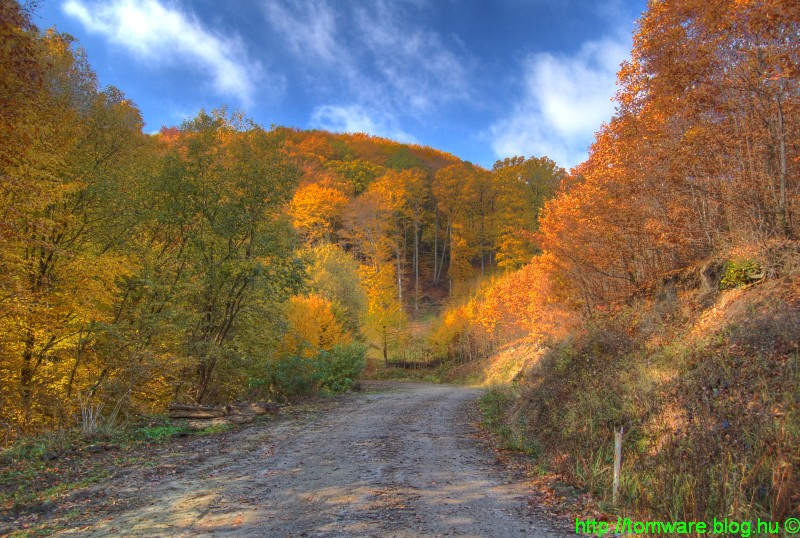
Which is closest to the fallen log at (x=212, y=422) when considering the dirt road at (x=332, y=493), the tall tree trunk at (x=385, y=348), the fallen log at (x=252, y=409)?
the fallen log at (x=252, y=409)

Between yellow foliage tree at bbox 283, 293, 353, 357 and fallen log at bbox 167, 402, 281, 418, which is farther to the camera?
yellow foliage tree at bbox 283, 293, 353, 357

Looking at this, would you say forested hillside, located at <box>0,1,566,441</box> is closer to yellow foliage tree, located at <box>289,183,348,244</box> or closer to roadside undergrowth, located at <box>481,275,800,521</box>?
roadside undergrowth, located at <box>481,275,800,521</box>

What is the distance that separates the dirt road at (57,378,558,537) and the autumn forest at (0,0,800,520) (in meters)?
1.35

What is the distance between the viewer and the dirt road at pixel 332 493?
15.4 ft

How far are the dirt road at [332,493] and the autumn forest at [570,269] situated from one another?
53.2 inches

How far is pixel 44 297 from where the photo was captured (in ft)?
31.0

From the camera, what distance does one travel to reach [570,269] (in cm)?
1381

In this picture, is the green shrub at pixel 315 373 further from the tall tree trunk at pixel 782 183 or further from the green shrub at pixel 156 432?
the tall tree trunk at pixel 782 183

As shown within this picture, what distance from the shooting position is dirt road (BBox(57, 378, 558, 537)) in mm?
4688

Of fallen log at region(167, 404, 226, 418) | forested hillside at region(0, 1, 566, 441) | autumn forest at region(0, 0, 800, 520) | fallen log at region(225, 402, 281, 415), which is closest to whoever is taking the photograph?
autumn forest at region(0, 0, 800, 520)

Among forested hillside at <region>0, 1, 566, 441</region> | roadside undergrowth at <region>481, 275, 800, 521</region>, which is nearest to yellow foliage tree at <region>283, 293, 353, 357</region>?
forested hillside at <region>0, 1, 566, 441</region>

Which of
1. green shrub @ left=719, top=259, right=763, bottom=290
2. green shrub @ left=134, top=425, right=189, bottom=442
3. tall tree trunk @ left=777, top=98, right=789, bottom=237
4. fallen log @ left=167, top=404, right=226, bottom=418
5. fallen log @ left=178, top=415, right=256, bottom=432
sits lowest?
fallen log @ left=178, top=415, right=256, bottom=432

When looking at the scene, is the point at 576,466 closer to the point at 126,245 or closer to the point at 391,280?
the point at 126,245

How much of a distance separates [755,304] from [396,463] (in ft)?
20.8
